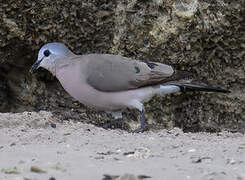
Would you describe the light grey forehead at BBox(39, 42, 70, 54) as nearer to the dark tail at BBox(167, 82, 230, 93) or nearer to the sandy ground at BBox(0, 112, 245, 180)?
the sandy ground at BBox(0, 112, 245, 180)

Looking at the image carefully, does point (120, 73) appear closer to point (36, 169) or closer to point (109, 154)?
point (109, 154)

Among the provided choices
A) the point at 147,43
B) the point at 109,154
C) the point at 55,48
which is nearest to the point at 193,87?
the point at 147,43

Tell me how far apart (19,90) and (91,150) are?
3.19m

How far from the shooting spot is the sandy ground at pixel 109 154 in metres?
4.06

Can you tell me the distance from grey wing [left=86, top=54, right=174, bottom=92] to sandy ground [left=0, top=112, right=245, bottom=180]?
518mm

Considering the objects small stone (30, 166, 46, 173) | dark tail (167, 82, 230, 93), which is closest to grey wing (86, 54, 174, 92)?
dark tail (167, 82, 230, 93)

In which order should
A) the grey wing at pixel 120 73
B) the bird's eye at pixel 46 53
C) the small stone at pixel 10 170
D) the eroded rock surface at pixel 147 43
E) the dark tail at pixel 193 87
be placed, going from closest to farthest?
the small stone at pixel 10 170 < the grey wing at pixel 120 73 < the dark tail at pixel 193 87 < the bird's eye at pixel 46 53 < the eroded rock surface at pixel 147 43

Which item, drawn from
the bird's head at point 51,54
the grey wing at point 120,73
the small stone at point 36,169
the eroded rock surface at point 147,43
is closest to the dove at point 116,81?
the grey wing at point 120,73

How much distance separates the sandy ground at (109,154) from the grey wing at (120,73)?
52cm

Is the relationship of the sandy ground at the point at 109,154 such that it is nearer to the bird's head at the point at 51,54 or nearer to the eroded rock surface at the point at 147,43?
the bird's head at the point at 51,54

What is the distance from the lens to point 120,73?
6621mm

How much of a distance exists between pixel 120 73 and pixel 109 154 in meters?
1.91

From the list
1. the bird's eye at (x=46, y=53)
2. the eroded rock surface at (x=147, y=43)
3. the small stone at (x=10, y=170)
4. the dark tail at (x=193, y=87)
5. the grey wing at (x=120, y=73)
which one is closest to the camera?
the small stone at (x=10, y=170)

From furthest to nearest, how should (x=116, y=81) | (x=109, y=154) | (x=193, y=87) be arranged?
(x=193, y=87), (x=116, y=81), (x=109, y=154)
